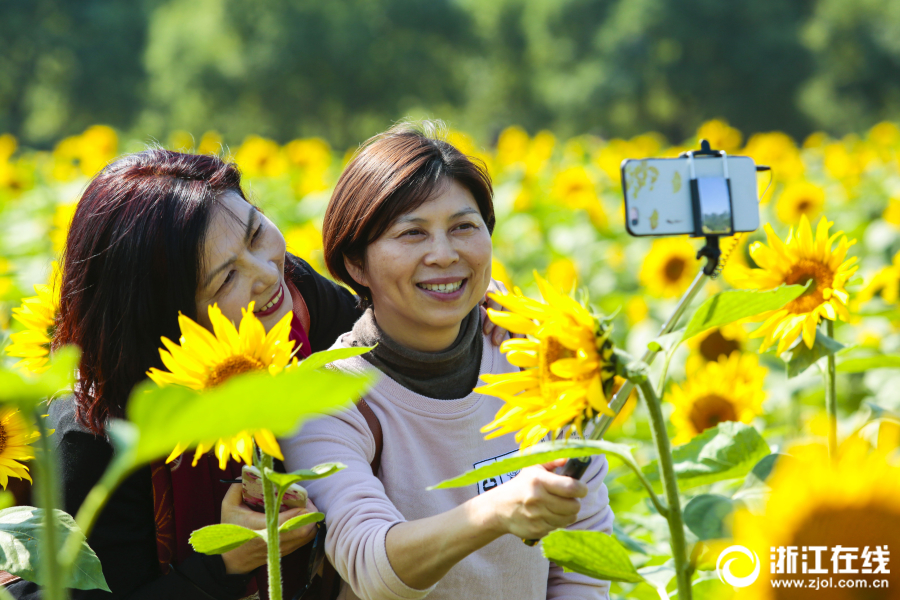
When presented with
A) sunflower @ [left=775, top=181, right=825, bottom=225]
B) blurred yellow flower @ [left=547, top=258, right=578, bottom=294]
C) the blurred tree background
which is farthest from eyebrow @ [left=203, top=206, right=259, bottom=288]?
the blurred tree background

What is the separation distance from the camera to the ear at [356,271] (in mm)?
1521

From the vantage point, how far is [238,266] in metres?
1.42

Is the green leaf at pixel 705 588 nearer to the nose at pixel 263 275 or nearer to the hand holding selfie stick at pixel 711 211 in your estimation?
the hand holding selfie stick at pixel 711 211

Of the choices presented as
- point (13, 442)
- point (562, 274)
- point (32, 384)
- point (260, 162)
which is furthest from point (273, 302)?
point (260, 162)

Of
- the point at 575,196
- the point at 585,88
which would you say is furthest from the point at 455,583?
the point at 585,88

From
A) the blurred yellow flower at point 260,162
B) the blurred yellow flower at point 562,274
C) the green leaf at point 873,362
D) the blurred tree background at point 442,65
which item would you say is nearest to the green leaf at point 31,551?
the green leaf at point 873,362

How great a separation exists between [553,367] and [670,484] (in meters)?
0.15

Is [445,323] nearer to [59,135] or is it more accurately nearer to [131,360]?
[131,360]

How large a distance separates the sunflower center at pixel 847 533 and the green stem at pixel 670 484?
200 mm

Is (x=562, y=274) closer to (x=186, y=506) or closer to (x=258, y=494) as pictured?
(x=186, y=506)

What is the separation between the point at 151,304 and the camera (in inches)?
54.9

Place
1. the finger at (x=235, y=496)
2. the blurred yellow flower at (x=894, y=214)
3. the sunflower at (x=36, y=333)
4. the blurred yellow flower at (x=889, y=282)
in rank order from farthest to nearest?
the blurred yellow flower at (x=894, y=214) < the blurred yellow flower at (x=889, y=282) < the sunflower at (x=36, y=333) < the finger at (x=235, y=496)

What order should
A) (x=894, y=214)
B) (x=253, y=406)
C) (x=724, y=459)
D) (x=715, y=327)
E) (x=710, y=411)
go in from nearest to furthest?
(x=253, y=406)
(x=715, y=327)
(x=724, y=459)
(x=710, y=411)
(x=894, y=214)

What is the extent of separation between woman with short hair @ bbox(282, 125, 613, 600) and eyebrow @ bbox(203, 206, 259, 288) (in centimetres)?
13
